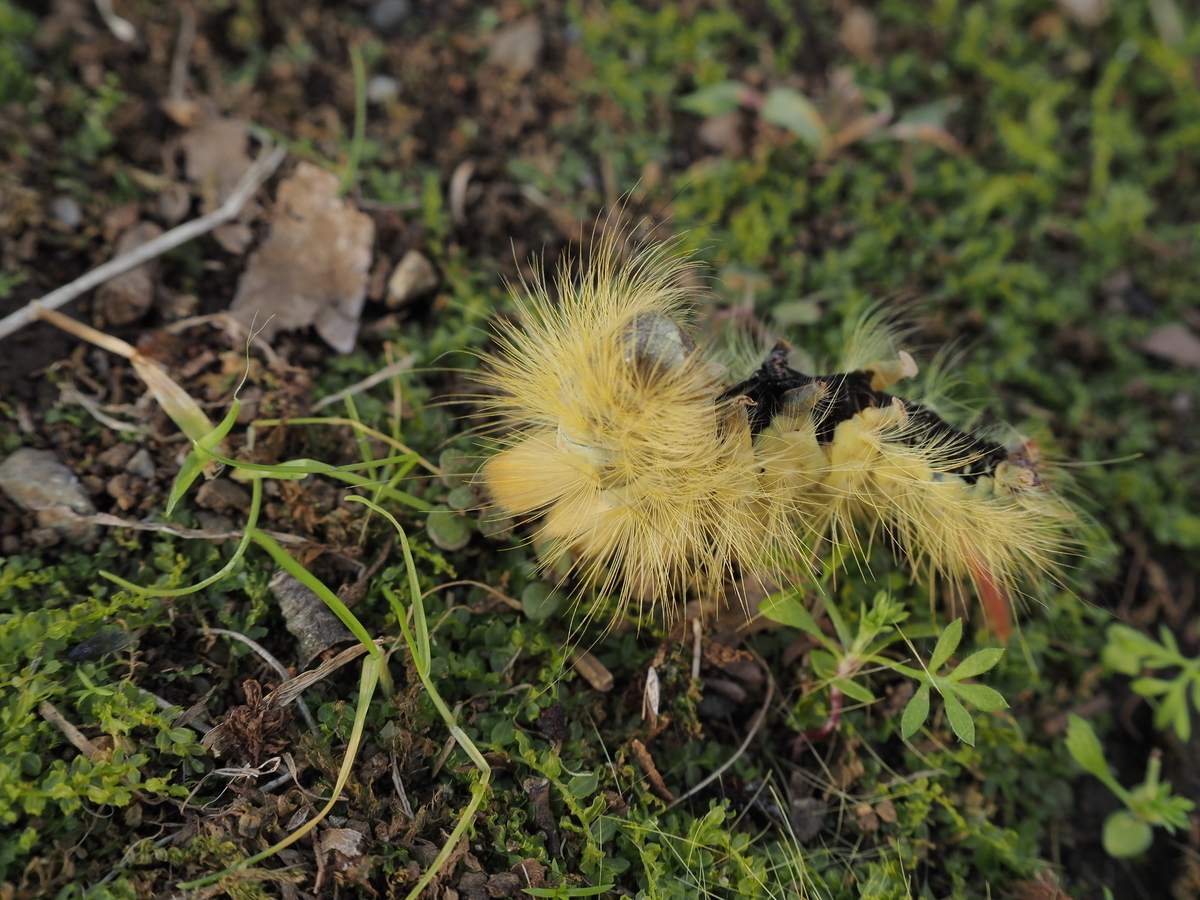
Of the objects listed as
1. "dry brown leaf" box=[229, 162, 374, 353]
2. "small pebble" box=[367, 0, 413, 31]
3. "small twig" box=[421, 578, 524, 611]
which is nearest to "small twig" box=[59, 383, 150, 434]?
"dry brown leaf" box=[229, 162, 374, 353]

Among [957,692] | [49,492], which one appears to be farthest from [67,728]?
[957,692]

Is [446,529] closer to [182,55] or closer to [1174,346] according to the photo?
[182,55]

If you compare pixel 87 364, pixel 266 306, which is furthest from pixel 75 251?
pixel 266 306

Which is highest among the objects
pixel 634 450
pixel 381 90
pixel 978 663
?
pixel 381 90

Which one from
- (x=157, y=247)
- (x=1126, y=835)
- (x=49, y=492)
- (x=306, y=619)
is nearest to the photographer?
(x=306, y=619)

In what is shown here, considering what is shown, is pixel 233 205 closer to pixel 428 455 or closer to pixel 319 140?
pixel 319 140
